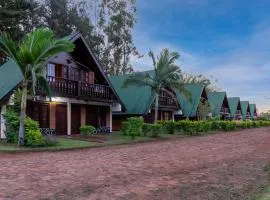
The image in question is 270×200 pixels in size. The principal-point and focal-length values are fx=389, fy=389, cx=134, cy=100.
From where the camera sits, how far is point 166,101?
131ft

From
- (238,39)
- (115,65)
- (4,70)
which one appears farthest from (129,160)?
(115,65)

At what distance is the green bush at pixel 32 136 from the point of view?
57.9ft

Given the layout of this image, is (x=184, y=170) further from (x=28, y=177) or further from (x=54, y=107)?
(x=54, y=107)

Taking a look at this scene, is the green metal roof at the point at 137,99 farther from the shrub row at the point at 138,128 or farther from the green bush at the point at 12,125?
the green bush at the point at 12,125

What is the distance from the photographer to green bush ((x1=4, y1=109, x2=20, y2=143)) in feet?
60.4

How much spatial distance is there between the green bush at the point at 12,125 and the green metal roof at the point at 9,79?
8.52 feet

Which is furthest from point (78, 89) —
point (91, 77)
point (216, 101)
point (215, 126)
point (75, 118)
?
point (216, 101)

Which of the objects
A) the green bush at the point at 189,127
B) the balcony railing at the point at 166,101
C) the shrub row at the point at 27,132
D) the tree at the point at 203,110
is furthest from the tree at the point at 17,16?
the shrub row at the point at 27,132

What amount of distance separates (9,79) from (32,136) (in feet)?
21.2

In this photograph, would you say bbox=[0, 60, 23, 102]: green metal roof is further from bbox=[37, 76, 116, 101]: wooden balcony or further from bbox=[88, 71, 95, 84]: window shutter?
bbox=[88, 71, 95, 84]: window shutter

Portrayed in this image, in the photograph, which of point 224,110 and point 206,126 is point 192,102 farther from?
point 224,110

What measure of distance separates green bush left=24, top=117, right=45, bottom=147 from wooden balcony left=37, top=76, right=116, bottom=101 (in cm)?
531

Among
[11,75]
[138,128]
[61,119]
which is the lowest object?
[138,128]

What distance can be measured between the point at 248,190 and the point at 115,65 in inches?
1854
